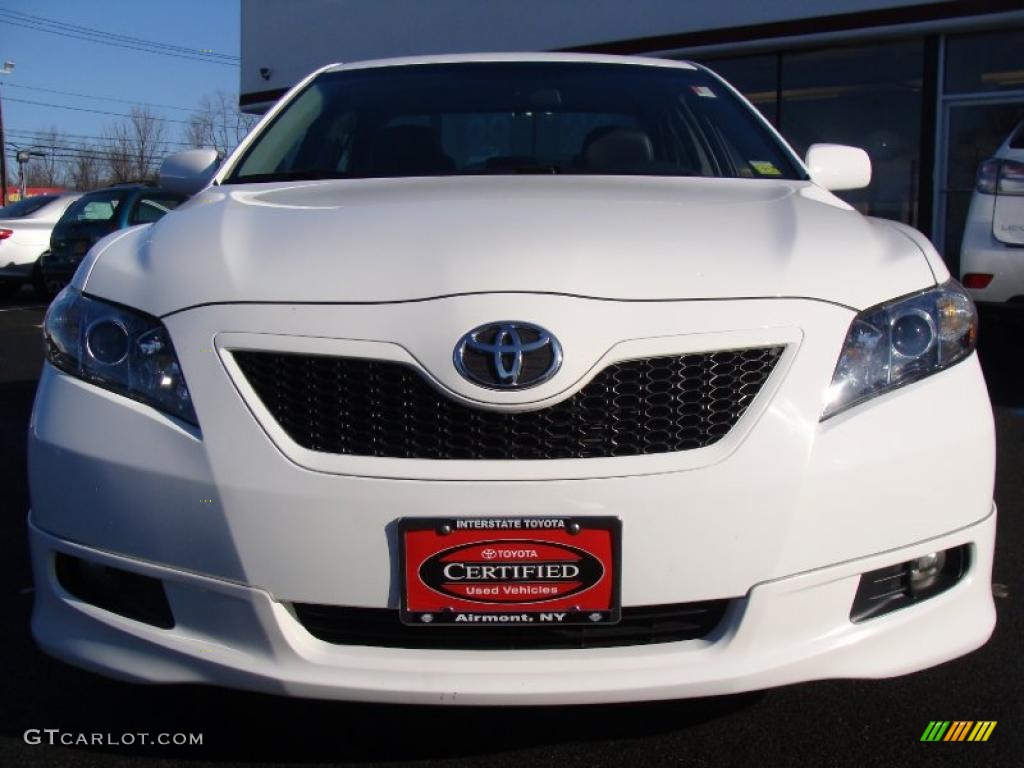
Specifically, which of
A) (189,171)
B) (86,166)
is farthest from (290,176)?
(86,166)

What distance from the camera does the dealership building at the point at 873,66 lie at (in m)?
11.1

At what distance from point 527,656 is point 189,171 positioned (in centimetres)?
225

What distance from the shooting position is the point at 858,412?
193 cm

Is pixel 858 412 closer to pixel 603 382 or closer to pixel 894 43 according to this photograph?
pixel 603 382

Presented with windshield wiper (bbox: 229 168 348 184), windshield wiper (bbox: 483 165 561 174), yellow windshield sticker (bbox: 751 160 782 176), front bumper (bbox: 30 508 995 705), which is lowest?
front bumper (bbox: 30 508 995 705)

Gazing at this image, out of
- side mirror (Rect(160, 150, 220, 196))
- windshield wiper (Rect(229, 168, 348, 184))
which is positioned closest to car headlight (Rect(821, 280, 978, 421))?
windshield wiper (Rect(229, 168, 348, 184))

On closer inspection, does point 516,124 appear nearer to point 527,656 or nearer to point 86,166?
point 527,656

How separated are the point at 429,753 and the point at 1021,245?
4.81m

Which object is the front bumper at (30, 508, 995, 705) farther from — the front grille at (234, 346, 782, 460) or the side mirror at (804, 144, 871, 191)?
the side mirror at (804, 144, 871, 191)

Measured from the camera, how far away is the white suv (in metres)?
5.79

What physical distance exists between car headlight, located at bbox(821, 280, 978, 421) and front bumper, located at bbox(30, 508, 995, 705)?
30cm

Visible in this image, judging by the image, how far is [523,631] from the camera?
1909 millimetres

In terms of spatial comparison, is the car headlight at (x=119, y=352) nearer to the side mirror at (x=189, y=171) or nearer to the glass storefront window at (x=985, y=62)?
the side mirror at (x=189, y=171)

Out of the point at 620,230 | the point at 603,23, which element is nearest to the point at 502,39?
the point at 603,23
